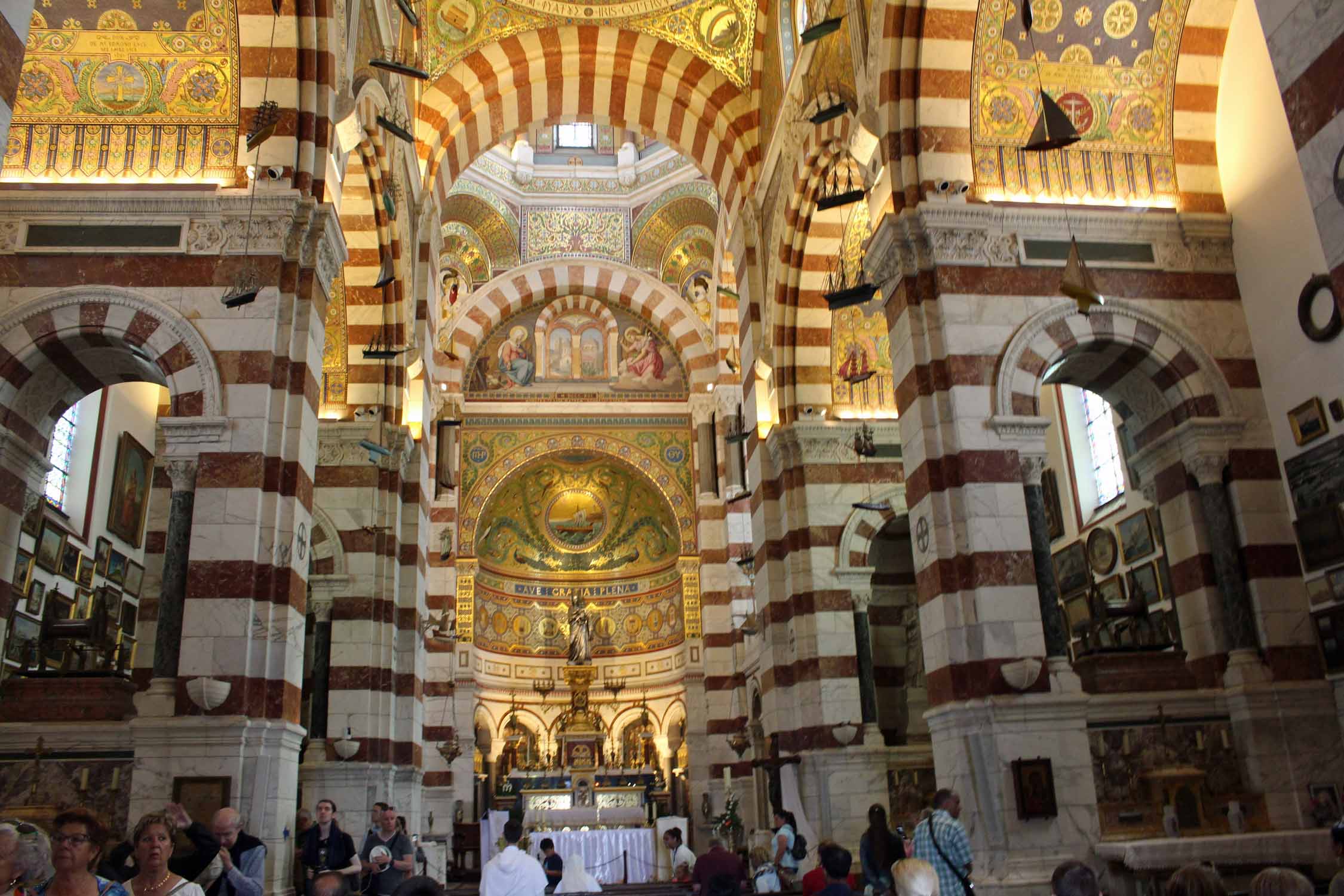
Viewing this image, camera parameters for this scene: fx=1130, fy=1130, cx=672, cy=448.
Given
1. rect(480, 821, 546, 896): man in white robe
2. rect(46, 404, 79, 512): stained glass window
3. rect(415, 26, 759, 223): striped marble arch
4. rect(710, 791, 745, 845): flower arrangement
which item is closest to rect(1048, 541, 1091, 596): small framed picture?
rect(710, 791, 745, 845): flower arrangement

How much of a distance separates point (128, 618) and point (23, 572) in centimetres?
279

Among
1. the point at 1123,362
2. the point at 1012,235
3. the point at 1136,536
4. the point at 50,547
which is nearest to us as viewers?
the point at 1012,235

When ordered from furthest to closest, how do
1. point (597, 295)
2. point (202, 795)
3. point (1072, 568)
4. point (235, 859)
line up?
point (597, 295) → point (1072, 568) → point (202, 795) → point (235, 859)

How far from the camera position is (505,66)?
16.1 metres

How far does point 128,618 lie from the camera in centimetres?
1540

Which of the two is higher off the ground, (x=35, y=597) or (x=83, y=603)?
(x=83, y=603)

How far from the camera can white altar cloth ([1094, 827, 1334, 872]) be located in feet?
25.7

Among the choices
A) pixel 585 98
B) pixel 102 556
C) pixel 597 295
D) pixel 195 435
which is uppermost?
pixel 597 295

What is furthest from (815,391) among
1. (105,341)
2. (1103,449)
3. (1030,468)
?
(105,341)

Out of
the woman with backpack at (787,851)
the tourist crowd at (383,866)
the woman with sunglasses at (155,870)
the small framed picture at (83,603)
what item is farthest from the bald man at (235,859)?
the small framed picture at (83,603)

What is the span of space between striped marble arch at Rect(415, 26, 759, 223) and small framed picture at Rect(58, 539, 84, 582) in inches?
264

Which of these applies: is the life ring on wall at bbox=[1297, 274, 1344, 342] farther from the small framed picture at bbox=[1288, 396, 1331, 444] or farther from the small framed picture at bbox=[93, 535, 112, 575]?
the small framed picture at bbox=[93, 535, 112, 575]

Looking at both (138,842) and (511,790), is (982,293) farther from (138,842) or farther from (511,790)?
(511,790)

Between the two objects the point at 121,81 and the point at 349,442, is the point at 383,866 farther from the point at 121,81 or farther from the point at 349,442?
the point at 349,442
